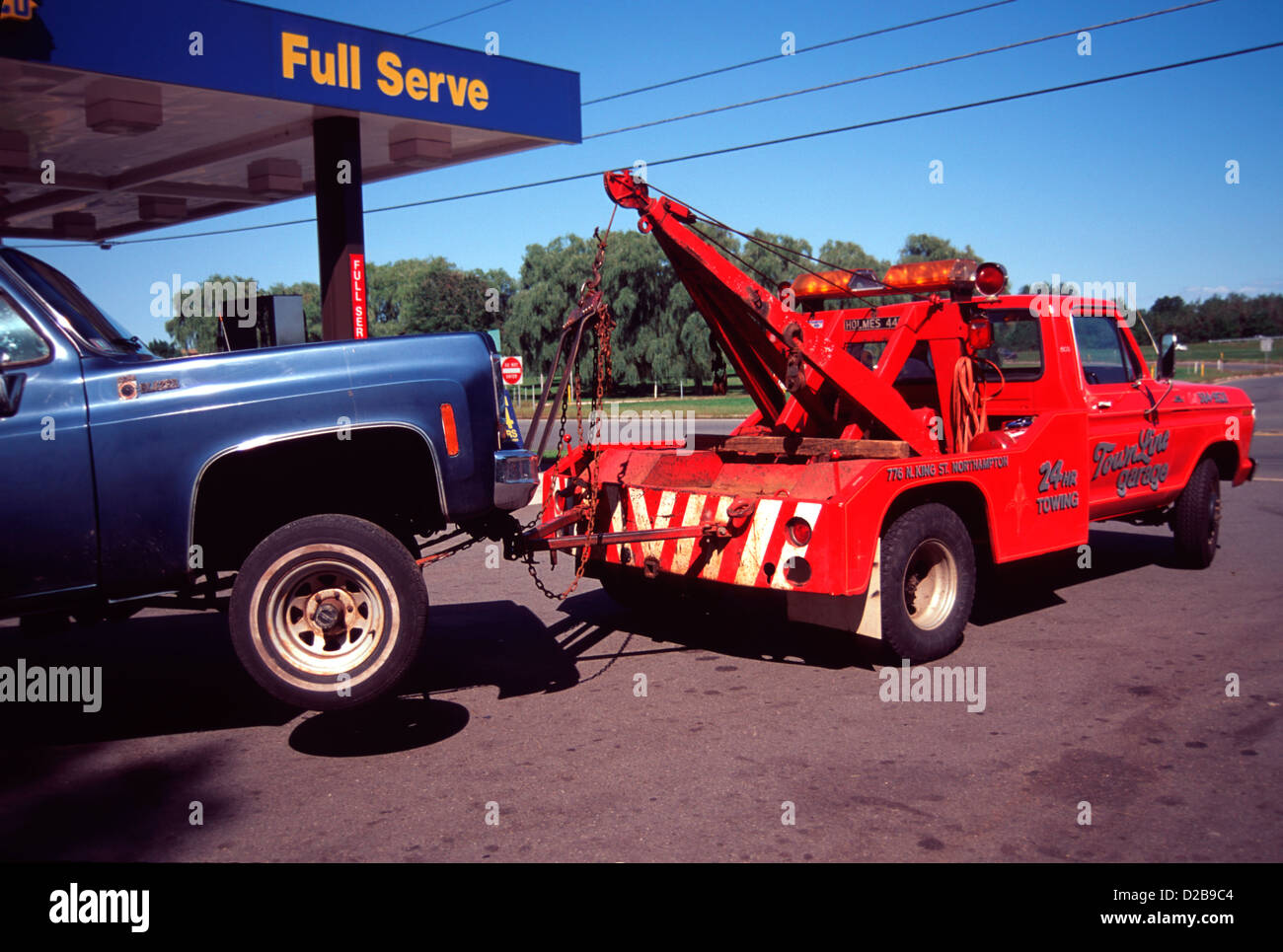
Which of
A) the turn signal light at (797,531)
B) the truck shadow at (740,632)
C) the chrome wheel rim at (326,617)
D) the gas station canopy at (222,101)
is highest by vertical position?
the gas station canopy at (222,101)

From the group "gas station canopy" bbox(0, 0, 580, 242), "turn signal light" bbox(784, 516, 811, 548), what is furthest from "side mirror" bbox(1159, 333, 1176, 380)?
"gas station canopy" bbox(0, 0, 580, 242)

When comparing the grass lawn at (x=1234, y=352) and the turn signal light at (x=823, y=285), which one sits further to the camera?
the grass lawn at (x=1234, y=352)

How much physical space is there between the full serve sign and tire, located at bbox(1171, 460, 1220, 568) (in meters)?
8.89

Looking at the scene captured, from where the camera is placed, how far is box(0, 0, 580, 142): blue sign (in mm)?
9742

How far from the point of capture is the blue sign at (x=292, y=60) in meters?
9.74

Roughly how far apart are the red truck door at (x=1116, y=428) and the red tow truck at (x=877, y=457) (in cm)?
2

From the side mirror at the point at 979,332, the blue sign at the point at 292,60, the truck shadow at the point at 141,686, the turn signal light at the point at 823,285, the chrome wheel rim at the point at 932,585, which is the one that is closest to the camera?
the truck shadow at the point at 141,686

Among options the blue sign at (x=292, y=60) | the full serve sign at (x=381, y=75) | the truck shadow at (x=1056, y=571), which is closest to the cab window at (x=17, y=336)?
the truck shadow at (x=1056, y=571)

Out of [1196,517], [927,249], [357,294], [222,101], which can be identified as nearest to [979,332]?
[1196,517]

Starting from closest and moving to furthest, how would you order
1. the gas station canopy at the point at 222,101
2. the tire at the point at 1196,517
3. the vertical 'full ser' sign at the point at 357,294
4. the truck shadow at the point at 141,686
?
the truck shadow at the point at 141,686 < the tire at the point at 1196,517 < the gas station canopy at the point at 222,101 < the vertical 'full ser' sign at the point at 357,294

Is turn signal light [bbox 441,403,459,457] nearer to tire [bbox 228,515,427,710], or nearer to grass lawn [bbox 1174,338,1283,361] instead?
tire [bbox 228,515,427,710]

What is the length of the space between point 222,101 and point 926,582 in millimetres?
9182

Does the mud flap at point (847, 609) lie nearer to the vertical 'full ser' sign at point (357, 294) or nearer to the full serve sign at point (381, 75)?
the full serve sign at point (381, 75)

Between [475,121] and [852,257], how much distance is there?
60574 mm
